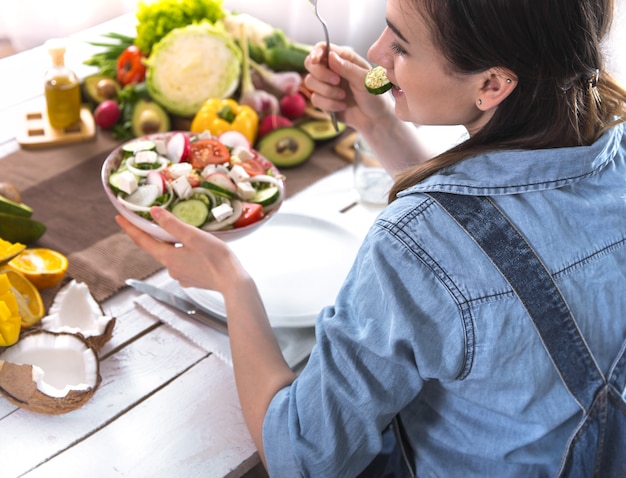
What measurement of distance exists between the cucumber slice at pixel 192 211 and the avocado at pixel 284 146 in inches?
20.7

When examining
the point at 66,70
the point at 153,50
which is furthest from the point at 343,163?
the point at 66,70

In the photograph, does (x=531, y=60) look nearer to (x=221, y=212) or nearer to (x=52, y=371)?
(x=221, y=212)

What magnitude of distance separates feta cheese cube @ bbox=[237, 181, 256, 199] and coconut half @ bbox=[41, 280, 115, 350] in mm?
304

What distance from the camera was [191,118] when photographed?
1948 mm

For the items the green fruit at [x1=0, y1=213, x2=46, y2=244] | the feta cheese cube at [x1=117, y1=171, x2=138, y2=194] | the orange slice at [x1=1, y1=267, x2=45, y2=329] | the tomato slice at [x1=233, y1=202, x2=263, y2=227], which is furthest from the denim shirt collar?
the green fruit at [x1=0, y1=213, x2=46, y2=244]

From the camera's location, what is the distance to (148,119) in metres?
1.85

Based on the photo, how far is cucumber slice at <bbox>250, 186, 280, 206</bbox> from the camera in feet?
4.46

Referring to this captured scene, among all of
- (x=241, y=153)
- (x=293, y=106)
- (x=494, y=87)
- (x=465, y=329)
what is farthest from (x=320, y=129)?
(x=465, y=329)

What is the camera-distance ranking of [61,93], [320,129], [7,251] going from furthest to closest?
[320,129], [61,93], [7,251]

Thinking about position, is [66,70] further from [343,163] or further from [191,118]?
[343,163]

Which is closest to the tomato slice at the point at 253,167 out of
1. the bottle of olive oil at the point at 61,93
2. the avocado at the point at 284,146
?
the avocado at the point at 284,146

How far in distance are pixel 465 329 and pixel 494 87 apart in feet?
0.99

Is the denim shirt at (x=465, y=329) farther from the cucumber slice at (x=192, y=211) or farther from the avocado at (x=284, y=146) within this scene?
→ the avocado at (x=284, y=146)

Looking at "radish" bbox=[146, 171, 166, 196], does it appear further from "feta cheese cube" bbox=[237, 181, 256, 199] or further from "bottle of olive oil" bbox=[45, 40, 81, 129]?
"bottle of olive oil" bbox=[45, 40, 81, 129]
